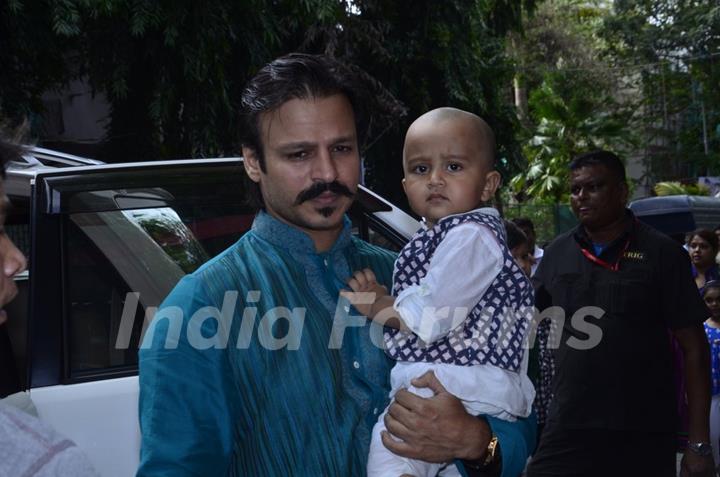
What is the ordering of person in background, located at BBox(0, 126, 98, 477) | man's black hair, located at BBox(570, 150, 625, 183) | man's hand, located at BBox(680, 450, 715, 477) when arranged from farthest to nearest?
man's black hair, located at BBox(570, 150, 625, 183) → man's hand, located at BBox(680, 450, 715, 477) → person in background, located at BBox(0, 126, 98, 477)

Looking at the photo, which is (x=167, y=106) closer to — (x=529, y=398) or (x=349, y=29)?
(x=349, y=29)

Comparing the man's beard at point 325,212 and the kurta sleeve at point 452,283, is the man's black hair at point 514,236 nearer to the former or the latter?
the kurta sleeve at point 452,283

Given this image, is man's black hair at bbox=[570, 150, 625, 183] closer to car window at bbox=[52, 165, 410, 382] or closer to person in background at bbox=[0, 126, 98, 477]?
car window at bbox=[52, 165, 410, 382]

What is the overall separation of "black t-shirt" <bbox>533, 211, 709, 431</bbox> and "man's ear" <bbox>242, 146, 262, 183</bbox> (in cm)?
285

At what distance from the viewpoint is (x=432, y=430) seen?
2398 millimetres

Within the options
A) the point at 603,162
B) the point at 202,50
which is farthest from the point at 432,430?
the point at 202,50

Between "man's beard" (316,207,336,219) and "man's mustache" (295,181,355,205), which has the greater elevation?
"man's mustache" (295,181,355,205)

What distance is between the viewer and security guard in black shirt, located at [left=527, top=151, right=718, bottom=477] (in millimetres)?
4707

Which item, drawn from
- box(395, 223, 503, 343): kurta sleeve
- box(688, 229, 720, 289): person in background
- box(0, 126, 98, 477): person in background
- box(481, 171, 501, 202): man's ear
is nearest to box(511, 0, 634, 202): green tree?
box(688, 229, 720, 289): person in background

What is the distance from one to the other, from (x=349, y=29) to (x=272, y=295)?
25.5 ft

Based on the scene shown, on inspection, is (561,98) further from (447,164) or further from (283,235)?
(283,235)

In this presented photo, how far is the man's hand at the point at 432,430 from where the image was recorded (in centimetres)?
237

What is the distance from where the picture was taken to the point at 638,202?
64.4ft

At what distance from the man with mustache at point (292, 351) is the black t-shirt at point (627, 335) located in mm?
2305
